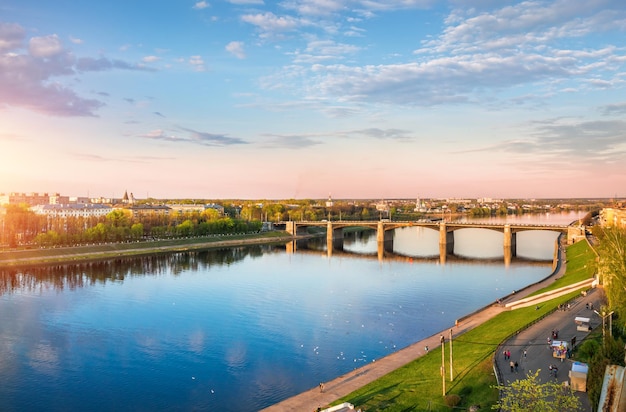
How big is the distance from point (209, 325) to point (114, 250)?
51190 millimetres

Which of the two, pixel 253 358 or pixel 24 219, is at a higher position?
pixel 24 219

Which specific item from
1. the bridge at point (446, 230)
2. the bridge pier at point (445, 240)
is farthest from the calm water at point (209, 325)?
the bridge pier at point (445, 240)

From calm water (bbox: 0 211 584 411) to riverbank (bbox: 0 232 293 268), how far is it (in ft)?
22.0

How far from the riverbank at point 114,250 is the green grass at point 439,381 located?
61.0 m

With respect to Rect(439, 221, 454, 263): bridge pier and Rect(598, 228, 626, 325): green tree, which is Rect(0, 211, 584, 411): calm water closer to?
Rect(598, 228, 626, 325): green tree

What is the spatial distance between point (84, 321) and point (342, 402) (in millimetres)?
26129

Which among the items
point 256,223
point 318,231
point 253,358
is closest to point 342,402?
point 253,358

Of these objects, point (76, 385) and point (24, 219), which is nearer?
point (76, 385)

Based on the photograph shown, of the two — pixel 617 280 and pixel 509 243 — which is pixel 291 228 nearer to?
pixel 509 243

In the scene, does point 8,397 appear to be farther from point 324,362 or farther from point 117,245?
point 117,245

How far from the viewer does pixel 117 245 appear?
3398 inches

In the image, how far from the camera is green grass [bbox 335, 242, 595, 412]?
22297 mm

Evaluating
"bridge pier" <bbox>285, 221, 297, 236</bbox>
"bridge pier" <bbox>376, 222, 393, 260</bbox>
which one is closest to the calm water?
"bridge pier" <bbox>376, 222, 393, 260</bbox>

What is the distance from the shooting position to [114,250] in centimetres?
8419
